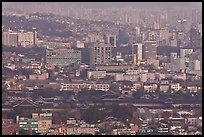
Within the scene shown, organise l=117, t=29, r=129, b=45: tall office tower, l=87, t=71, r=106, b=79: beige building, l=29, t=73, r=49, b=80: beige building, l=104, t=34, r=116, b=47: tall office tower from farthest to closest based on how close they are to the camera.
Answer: l=117, t=29, r=129, b=45: tall office tower, l=104, t=34, r=116, b=47: tall office tower, l=87, t=71, r=106, b=79: beige building, l=29, t=73, r=49, b=80: beige building

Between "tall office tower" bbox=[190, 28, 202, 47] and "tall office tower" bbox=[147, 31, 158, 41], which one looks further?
"tall office tower" bbox=[147, 31, 158, 41]

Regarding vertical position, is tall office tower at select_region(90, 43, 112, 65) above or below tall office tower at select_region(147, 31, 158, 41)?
below

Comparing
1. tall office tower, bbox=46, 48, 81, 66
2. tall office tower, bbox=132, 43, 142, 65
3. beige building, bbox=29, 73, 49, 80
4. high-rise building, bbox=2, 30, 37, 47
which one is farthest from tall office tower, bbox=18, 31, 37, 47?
beige building, bbox=29, 73, 49, 80

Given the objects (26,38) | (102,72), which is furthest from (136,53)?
(26,38)

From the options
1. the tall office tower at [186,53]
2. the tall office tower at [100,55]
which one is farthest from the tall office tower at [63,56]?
the tall office tower at [186,53]

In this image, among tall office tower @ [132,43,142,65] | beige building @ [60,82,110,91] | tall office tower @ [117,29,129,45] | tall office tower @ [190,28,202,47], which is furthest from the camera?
tall office tower @ [117,29,129,45]

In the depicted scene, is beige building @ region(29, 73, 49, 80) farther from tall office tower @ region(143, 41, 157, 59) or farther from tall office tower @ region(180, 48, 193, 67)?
tall office tower @ region(180, 48, 193, 67)

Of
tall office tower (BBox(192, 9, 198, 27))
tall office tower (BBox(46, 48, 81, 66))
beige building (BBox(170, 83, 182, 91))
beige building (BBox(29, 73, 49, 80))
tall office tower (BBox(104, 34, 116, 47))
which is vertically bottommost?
beige building (BBox(170, 83, 182, 91))

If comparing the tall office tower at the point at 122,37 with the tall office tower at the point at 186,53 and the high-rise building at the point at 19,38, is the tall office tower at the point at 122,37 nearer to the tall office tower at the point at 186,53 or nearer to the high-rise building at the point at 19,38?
the tall office tower at the point at 186,53

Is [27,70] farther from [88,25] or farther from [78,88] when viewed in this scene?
[88,25]
